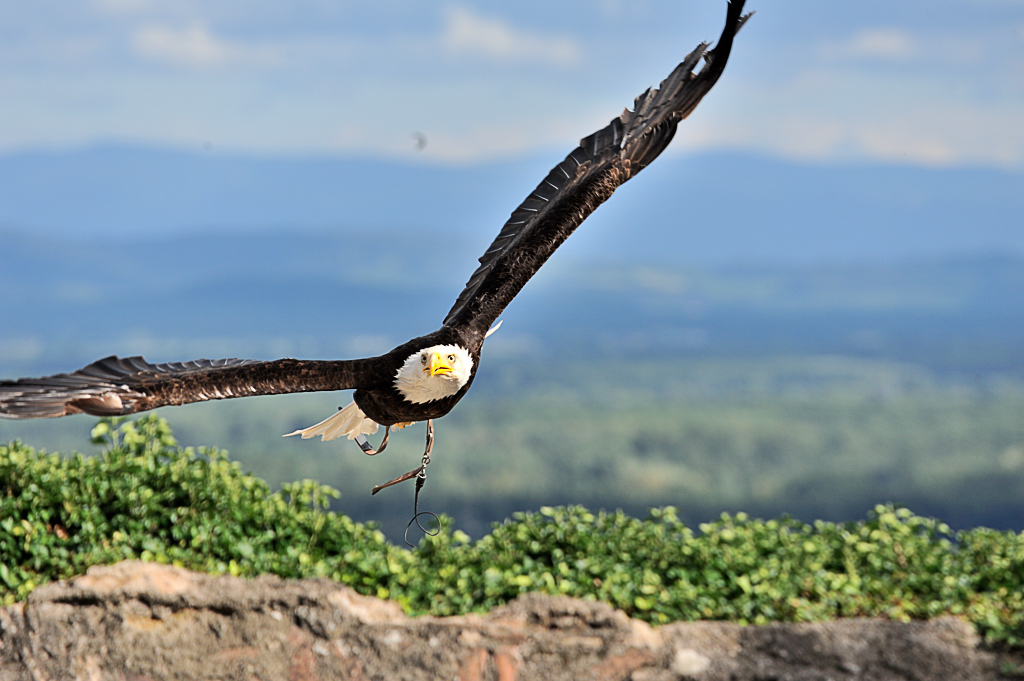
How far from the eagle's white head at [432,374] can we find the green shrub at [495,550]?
2765mm

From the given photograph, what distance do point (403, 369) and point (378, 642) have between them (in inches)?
105

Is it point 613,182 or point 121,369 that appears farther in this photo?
point 613,182

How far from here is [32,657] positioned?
5.96 meters

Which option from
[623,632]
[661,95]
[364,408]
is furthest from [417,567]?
[661,95]

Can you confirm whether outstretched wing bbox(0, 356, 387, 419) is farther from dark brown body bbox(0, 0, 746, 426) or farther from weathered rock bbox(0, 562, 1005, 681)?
weathered rock bbox(0, 562, 1005, 681)

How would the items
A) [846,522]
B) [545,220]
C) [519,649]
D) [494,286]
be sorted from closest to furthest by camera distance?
[494,286]
[545,220]
[519,649]
[846,522]

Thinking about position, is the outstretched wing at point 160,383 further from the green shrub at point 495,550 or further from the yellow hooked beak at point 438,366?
the green shrub at point 495,550

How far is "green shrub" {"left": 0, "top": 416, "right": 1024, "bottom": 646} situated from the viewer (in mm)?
6570

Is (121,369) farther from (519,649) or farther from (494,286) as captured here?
(519,649)

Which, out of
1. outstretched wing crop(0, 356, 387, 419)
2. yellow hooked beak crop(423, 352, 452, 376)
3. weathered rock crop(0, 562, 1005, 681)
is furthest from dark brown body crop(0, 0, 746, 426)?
weathered rock crop(0, 562, 1005, 681)

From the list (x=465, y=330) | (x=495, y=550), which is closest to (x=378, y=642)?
(x=495, y=550)

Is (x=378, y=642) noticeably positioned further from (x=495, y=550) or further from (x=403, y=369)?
(x=403, y=369)

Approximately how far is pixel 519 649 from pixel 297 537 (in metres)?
1.80

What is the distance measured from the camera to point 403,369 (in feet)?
13.6
